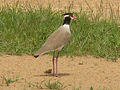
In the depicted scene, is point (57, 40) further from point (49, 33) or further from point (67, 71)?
point (49, 33)

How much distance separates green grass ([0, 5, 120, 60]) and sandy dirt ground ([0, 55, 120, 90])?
24cm

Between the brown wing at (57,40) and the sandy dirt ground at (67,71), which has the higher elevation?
the brown wing at (57,40)

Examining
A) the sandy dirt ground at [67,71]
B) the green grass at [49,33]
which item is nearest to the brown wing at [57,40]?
the sandy dirt ground at [67,71]

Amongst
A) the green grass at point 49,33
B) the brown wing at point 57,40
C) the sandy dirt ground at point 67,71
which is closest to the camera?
the sandy dirt ground at point 67,71

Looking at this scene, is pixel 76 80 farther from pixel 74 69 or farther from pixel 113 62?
pixel 113 62

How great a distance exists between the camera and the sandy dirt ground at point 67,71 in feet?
25.2

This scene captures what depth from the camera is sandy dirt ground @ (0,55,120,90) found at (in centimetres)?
768

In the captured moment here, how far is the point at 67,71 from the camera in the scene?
8.62 metres

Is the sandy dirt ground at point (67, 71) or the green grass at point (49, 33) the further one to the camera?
the green grass at point (49, 33)

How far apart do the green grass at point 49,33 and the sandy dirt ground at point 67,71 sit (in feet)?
0.78

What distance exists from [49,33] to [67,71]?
1.63m

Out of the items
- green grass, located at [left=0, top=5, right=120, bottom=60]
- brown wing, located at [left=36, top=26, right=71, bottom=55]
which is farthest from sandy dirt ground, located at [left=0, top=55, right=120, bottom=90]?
brown wing, located at [left=36, top=26, right=71, bottom=55]

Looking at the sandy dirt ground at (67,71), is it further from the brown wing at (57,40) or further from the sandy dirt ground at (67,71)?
the brown wing at (57,40)

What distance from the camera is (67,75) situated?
27.1 ft
